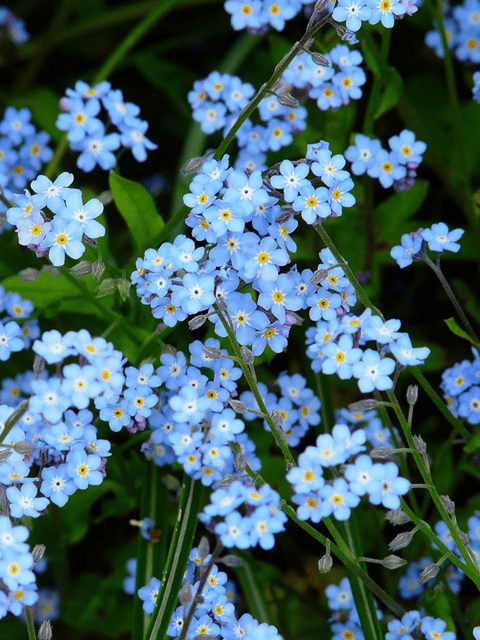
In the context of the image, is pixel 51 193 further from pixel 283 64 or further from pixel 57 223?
pixel 283 64

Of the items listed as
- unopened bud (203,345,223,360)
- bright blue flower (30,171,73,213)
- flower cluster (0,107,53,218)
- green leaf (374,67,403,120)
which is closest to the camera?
unopened bud (203,345,223,360)

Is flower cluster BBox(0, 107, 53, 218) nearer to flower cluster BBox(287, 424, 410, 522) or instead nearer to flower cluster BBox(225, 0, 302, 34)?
flower cluster BBox(225, 0, 302, 34)

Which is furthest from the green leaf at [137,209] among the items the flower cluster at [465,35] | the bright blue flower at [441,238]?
the flower cluster at [465,35]

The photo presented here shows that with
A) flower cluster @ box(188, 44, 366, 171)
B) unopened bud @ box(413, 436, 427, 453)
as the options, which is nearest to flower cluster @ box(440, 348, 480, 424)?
unopened bud @ box(413, 436, 427, 453)

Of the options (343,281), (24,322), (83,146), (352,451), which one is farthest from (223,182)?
(24,322)

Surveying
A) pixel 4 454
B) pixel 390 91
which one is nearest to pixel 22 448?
pixel 4 454

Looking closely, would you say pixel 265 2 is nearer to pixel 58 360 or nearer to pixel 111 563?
pixel 58 360

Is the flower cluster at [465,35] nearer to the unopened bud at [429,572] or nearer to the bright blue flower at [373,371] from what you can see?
the bright blue flower at [373,371]
